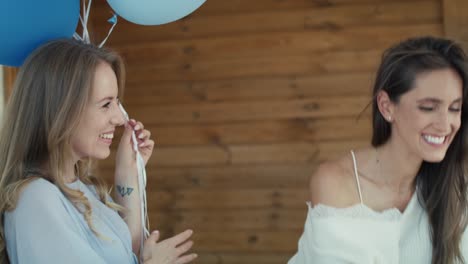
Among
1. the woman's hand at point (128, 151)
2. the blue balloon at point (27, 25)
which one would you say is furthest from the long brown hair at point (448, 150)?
the blue balloon at point (27, 25)

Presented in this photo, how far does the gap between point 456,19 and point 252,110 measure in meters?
1.34

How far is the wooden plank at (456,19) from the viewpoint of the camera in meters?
3.51

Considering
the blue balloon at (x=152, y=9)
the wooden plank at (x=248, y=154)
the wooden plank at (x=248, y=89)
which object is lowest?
the wooden plank at (x=248, y=154)

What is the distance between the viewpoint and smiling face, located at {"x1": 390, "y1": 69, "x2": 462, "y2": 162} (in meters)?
1.87

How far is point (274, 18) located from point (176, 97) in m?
0.82

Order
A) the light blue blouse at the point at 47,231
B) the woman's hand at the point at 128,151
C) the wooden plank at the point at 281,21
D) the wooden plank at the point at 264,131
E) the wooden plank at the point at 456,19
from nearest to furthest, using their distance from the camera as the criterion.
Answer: the light blue blouse at the point at 47,231 → the woman's hand at the point at 128,151 → the wooden plank at the point at 456,19 → the wooden plank at the point at 281,21 → the wooden plank at the point at 264,131

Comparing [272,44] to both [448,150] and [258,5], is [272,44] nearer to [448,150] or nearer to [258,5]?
[258,5]

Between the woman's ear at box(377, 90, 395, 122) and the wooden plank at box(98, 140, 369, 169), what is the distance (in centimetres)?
182

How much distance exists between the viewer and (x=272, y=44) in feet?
12.7

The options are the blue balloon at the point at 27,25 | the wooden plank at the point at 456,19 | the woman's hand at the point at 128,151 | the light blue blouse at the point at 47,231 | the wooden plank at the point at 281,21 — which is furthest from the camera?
the wooden plank at the point at 281,21

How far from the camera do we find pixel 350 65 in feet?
12.4

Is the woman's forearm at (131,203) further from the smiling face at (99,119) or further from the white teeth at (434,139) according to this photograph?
the white teeth at (434,139)

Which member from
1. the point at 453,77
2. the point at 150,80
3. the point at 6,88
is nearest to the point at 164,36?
the point at 150,80

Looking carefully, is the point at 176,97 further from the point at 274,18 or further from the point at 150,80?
the point at 274,18
